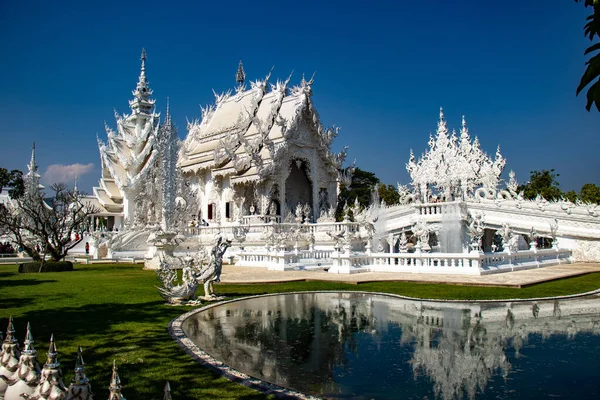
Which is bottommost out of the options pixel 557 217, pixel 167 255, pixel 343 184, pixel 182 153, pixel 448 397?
pixel 448 397

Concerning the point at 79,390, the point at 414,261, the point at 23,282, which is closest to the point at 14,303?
the point at 23,282

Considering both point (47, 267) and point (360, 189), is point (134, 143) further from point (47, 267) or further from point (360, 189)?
point (360, 189)

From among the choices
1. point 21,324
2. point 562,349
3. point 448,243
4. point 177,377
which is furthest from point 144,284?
point 448,243

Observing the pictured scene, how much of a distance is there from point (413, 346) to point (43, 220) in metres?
23.2

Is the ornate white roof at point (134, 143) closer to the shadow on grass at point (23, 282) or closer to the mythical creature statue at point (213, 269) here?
the shadow on grass at point (23, 282)

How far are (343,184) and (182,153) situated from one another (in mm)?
11727

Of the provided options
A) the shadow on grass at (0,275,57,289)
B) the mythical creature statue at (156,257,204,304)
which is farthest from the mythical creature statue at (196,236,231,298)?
the shadow on grass at (0,275,57,289)

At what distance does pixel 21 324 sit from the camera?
7445mm

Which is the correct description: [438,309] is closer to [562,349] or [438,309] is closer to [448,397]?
[562,349]

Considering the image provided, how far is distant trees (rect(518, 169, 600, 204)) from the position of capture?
38.9m

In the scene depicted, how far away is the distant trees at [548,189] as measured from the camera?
38.9 metres

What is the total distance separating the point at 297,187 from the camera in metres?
30.9

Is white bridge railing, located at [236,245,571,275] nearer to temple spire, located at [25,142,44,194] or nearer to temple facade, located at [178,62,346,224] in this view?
temple facade, located at [178,62,346,224]

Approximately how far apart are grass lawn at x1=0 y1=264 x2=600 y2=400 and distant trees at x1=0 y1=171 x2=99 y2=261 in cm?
586
